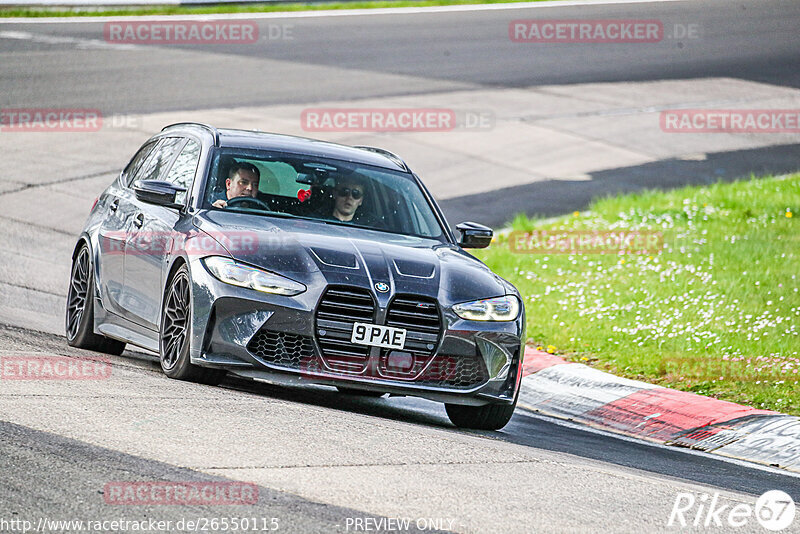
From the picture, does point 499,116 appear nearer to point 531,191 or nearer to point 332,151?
point 531,191

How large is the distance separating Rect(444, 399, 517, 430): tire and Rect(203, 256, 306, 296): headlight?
1482mm

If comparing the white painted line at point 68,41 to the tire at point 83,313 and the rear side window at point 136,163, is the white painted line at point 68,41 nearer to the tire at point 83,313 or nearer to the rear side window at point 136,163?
the rear side window at point 136,163

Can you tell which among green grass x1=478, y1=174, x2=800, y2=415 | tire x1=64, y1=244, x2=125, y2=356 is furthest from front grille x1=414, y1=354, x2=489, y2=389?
tire x1=64, y1=244, x2=125, y2=356

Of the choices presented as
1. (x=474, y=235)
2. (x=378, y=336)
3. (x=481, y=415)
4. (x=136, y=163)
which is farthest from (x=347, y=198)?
(x=136, y=163)

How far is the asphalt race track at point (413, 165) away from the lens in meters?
5.77

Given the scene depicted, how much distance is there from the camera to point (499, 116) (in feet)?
73.4

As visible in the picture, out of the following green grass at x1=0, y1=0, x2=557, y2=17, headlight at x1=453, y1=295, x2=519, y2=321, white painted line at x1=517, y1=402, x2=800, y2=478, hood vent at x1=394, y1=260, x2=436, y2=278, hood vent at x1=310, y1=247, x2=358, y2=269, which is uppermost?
green grass at x1=0, y1=0, x2=557, y2=17

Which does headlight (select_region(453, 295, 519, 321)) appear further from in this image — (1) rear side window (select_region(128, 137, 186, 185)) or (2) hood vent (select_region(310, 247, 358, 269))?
(1) rear side window (select_region(128, 137, 186, 185))

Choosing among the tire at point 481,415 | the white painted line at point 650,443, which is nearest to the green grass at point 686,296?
the white painted line at point 650,443

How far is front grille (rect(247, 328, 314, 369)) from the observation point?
7.66m

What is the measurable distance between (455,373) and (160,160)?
3.09m

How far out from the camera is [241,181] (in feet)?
29.1

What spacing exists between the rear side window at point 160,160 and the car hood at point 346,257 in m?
1.22

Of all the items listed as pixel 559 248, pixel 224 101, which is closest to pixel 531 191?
pixel 559 248
